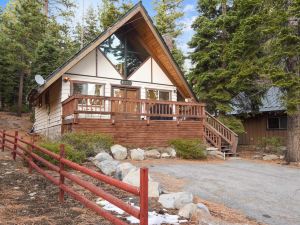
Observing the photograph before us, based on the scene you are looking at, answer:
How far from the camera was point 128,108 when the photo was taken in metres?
16.1

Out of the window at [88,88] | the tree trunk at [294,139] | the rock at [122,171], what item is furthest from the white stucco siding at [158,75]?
the rock at [122,171]

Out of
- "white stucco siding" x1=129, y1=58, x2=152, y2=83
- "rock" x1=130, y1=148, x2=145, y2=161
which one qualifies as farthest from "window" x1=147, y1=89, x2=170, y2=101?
"rock" x1=130, y1=148, x2=145, y2=161

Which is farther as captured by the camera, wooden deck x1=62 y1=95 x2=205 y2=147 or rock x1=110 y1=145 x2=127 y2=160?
wooden deck x1=62 y1=95 x2=205 y2=147

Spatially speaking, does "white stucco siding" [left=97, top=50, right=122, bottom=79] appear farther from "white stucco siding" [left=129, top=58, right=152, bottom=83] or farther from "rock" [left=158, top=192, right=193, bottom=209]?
"rock" [left=158, top=192, right=193, bottom=209]

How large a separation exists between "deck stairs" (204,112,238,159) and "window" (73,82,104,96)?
19.3 feet

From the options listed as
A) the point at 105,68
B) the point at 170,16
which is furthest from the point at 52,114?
the point at 170,16

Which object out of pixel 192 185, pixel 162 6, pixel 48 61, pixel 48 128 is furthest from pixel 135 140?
pixel 162 6

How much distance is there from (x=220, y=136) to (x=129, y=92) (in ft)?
18.5

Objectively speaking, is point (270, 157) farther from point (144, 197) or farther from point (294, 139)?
point (144, 197)

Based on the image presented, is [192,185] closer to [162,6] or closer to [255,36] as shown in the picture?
[255,36]

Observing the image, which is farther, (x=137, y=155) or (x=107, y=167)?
(x=137, y=155)

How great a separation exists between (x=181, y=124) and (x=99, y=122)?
4.19 meters

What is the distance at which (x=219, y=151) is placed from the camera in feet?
48.2

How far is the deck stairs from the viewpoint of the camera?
595 inches
